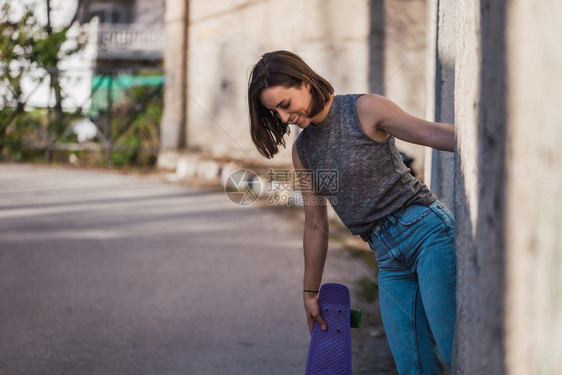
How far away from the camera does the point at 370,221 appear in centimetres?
221

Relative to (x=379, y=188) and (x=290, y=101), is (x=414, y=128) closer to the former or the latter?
(x=379, y=188)

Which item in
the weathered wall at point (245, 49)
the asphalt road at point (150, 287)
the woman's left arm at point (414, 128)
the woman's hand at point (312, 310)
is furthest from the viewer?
the weathered wall at point (245, 49)

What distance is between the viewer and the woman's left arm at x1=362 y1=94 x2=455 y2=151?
2.02 m

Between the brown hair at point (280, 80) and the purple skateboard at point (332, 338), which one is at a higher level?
the brown hair at point (280, 80)

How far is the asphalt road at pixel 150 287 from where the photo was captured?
3.27 metres

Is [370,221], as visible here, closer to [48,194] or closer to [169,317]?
[169,317]

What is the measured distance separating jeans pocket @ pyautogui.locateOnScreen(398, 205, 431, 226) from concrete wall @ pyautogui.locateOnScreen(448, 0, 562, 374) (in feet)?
1.90

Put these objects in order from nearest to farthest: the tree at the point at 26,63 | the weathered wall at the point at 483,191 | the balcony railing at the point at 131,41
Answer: the weathered wall at the point at 483,191 → the tree at the point at 26,63 → the balcony railing at the point at 131,41

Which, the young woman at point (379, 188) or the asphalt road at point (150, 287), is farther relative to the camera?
the asphalt road at point (150, 287)

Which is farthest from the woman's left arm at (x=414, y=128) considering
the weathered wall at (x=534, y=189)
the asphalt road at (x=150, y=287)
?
the asphalt road at (x=150, y=287)

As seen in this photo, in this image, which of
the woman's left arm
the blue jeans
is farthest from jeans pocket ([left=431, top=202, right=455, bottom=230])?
the woman's left arm

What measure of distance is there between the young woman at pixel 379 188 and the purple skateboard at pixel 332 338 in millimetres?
152

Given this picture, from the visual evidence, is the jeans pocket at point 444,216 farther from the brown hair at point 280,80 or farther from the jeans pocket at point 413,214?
the brown hair at point 280,80

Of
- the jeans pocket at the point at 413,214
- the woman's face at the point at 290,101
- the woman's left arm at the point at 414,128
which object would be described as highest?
the woman's face at the point at 290,101
